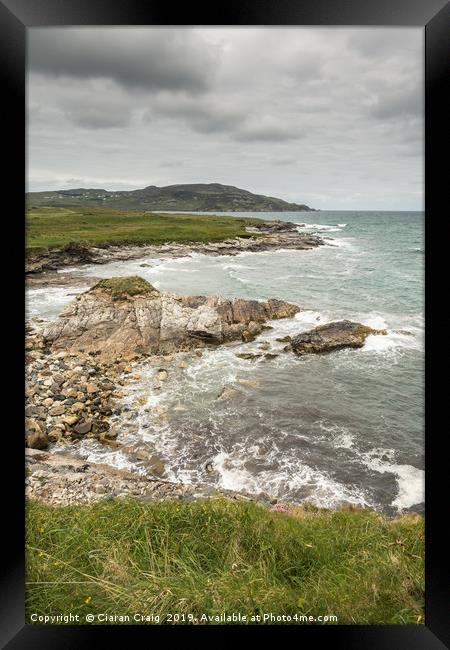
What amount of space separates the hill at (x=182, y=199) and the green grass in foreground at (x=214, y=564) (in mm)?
4018

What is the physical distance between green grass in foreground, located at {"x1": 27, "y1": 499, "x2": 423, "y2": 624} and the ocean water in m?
0.84

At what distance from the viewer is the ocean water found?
13.5ft

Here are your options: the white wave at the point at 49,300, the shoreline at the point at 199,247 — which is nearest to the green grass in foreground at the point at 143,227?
the shoreline at the point at 199,247

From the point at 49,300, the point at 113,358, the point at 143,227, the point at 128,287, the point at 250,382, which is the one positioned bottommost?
the point at 250,382

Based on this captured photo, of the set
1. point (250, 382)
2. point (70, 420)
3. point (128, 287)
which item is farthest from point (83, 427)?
point (128, 287)

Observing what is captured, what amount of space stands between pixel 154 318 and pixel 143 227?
215 centimetres

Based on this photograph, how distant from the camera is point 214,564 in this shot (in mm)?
2676

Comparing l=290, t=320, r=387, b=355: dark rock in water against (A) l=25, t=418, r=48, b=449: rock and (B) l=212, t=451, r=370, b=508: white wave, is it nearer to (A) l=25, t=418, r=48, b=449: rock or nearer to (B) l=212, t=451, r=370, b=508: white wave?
(B) l=212, t=451, r=370, b=508: white wave

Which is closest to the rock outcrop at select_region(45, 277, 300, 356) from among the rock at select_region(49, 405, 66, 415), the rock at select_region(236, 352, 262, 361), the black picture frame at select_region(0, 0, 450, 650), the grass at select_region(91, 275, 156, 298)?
the grass at select_region(91, 275, 156, 298)

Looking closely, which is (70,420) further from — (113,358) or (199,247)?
(199,247)

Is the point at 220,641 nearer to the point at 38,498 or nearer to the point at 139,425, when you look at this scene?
the point at 38,498

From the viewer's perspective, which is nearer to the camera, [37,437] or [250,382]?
[37,437]
